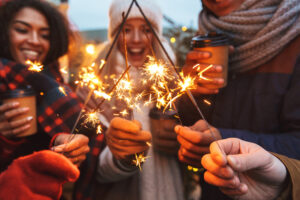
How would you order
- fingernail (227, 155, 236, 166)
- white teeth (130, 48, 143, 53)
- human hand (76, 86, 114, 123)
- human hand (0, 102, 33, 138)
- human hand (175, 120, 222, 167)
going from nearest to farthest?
1. fingernail (227, 155, 236, 166)
2. human hand (175, 120, 222, 167)
3. human hand (0, 102, 33, 138)
4. human hand (76, 86, 114, 123)
5. white teeth (130, 48, 143, 53)

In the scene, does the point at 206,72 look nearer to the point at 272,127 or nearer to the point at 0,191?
Answer: the point at 272,127

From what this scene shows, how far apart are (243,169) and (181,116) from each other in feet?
0.65

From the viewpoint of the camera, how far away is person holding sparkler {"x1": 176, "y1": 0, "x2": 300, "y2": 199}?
2.08ft

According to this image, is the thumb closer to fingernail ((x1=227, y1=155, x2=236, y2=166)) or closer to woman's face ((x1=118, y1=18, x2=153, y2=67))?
fingernail ((x1=227, y1=155, x2=236, y2=166))

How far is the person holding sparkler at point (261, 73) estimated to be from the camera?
634 mm

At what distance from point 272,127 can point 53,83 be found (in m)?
0.94

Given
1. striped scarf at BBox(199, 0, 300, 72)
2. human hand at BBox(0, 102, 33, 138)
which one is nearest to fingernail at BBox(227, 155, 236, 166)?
striped scarf at BBox(199, 0, 300, 72)

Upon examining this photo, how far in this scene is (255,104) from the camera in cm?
73

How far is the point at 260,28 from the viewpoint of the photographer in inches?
27.8

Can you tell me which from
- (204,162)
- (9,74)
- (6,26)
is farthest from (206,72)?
(6,26)

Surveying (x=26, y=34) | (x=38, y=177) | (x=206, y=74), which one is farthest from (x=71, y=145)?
(x=26, y=34)

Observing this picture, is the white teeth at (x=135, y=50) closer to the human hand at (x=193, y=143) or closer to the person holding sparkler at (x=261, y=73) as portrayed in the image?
the person holding sparkler at (x=261, y=73)

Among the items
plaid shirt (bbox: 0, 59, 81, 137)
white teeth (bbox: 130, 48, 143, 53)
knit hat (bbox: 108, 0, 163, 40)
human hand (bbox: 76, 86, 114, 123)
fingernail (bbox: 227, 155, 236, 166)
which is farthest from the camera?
white teeth (bbox: 130, 48, 143, 53)

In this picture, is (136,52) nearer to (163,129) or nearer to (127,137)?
(163,129)
